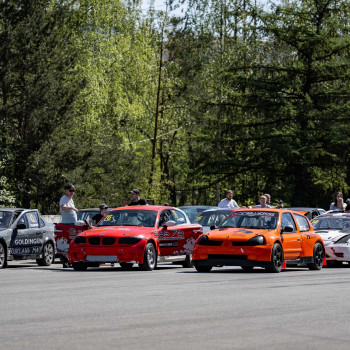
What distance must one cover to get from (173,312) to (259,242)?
8664 millimetres

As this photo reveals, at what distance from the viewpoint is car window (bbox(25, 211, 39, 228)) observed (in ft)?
76.2

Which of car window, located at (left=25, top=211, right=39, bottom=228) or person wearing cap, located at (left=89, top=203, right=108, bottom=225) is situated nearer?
car window, located at (left=25, top=211, right=39, bottom=228)

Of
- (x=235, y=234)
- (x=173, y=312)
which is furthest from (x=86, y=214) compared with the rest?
(x=173, y=312)

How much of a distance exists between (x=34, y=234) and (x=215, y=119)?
31.6 m

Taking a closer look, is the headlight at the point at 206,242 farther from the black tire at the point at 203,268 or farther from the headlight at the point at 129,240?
the headlight at the point at 129,240

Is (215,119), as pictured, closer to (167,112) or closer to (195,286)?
(167,112)

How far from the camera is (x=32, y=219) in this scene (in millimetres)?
23453

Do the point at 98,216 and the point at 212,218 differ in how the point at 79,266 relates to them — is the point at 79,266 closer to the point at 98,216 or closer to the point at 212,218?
the point at 98,216

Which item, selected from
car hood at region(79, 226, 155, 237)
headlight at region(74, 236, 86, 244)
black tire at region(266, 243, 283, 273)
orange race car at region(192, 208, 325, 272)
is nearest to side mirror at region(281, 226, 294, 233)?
orange race car at region(192, 208, 325, 272)

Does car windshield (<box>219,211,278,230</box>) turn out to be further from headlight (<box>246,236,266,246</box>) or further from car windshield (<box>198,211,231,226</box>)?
car windshield (<box>198,211,231,226</box>)

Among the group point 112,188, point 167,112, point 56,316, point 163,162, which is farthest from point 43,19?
point 56,316

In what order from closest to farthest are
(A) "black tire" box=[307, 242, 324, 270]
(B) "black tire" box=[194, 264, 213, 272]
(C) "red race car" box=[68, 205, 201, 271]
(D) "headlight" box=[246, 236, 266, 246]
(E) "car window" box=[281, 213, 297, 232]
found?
(D) "headlight" box=[246, 236, 266, 246] < (C) "red race car" box=[68, 205, 201, 271] < (B) "black tire" box=[194, 264, 213, 272] < (E) "car window" box=[281, 213, 297, 232] < (A) "black tire" box=[307, 242, 324, 270]

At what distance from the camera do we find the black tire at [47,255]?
928 inches

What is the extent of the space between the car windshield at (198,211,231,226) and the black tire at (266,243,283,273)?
7.80 metres
